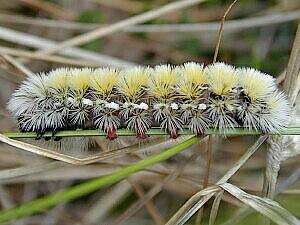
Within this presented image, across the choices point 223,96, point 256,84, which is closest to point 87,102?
point 223,96

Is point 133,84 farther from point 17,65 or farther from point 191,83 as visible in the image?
point 17,65

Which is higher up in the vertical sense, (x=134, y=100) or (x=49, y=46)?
(x=49, y=46)

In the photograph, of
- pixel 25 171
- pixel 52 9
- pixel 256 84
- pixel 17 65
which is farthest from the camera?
pixel 52 9

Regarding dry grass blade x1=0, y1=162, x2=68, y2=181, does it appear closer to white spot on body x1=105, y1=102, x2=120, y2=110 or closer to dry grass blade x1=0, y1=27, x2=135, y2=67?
white spot on body x1=105, y1=102, x2=120, y2=110

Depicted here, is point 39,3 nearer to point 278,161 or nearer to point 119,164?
point 119,164

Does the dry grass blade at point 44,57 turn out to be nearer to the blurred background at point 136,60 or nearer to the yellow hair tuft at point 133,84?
the blurred background at point 136,60

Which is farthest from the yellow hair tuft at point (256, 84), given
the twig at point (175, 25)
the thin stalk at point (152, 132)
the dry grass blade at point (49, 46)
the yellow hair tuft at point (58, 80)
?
the twig at point (175, 25)
